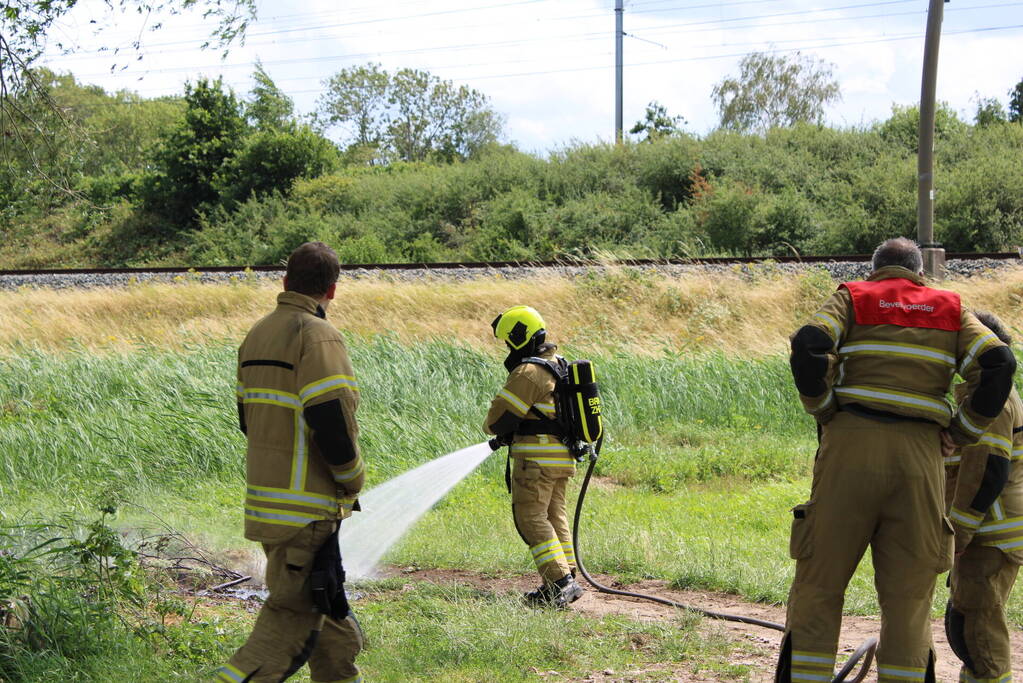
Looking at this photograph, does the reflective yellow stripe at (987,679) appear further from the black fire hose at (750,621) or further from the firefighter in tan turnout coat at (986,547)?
the black fire hose at (750,621)

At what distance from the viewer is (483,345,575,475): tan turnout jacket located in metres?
5.60

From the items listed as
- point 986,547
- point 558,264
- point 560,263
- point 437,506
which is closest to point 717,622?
point 986,547

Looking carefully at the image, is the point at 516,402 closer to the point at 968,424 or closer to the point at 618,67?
the point at 968,424

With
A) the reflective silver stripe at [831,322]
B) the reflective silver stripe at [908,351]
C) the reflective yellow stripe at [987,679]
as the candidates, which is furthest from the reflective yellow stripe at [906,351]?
the reflective yellow stripe at [987,679]

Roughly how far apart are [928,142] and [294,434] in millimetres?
15003

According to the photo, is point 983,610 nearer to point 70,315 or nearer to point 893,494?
point 893,494

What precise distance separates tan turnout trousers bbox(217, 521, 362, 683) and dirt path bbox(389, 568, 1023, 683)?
1.53m

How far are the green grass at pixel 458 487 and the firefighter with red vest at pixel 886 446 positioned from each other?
1242 millimetres

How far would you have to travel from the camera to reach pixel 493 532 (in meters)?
7.55

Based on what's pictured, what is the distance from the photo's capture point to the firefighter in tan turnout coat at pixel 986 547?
405 centimetres

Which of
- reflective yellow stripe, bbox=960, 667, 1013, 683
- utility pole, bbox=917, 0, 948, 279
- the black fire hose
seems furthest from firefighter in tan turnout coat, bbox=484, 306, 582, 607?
utility pole, bbox=917, 0, 948, 279

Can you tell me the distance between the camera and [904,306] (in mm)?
3939

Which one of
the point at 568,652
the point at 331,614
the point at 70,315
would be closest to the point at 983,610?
the point at 568,652

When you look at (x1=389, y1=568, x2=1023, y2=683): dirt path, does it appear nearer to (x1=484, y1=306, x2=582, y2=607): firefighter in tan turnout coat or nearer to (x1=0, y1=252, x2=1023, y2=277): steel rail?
(x1=484, y1=306, x2=582, y2=607): firefighter in tan turnout coat
